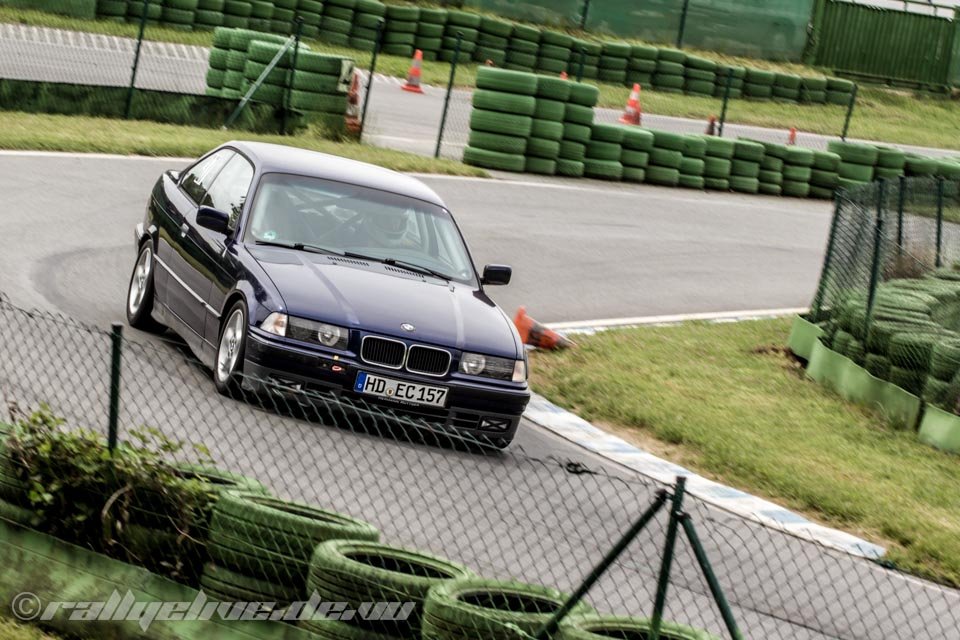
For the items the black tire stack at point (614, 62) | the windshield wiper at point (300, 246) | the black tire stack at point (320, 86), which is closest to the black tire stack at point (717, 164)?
the black tire stack at point (320, 86)

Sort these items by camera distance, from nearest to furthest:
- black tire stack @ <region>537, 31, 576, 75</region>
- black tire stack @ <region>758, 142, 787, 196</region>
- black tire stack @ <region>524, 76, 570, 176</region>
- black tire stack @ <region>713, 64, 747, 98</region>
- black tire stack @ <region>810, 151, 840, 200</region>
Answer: black tire stack @ <region>524, 76, 570, 176</region>, black tire stack @ <region>758, 142, 787, 196</region>, black tire stack @ <region>810, 151, 840, 200</region>, black tire stack @ <region>537, 31, 576, 75</region>, black tire stack @ <region>713, 64, 747, 98</region>

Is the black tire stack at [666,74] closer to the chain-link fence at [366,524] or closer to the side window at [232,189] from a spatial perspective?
the side window at [232,189]

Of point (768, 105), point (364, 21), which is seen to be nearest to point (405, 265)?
point (364, 21)

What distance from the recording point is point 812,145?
3506cm

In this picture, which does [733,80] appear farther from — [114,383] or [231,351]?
[114,383]

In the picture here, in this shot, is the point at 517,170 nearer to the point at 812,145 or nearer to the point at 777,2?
the point at 812,145

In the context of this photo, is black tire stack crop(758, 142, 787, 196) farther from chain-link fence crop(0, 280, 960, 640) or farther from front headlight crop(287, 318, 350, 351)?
front headlight crop(287, 318, 350, 351)

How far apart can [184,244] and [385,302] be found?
1.97 metres

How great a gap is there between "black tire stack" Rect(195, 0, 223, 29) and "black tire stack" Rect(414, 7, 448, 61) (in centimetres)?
464

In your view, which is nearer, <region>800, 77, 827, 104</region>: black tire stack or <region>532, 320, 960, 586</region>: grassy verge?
<region>532, 320, 960, 586</region>: grassy verge

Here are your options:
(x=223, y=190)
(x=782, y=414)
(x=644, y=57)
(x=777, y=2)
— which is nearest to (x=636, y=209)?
(x=782, y=414)

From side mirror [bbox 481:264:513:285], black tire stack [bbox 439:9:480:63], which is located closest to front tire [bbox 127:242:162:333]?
side mirror [bbox 481:264:513:285]

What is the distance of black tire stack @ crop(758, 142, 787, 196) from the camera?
88.8 feet

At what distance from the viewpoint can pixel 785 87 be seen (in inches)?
1524
